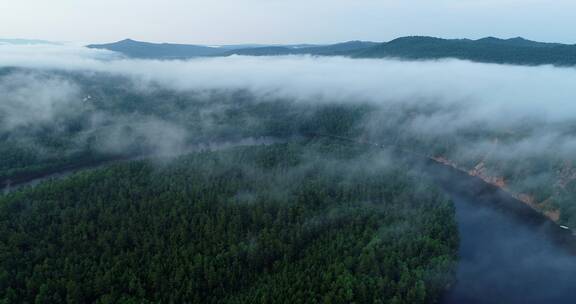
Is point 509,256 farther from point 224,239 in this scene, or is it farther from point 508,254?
point 224,239

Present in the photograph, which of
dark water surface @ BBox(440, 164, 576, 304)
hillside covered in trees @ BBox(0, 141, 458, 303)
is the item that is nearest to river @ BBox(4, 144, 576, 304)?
dark water surface @ BBox(440, 164, 576, 304)

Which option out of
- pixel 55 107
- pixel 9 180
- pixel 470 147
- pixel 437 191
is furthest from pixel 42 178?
pixel 470 147

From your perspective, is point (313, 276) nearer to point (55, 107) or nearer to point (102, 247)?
point (102, 247)

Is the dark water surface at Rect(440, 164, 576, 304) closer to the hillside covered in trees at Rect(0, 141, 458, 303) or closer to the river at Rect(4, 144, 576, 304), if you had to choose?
the river at Rect(4, 144, 576, 304)

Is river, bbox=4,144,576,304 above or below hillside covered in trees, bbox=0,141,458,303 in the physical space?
below

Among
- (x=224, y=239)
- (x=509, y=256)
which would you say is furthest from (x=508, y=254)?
(x=224, y=239)
